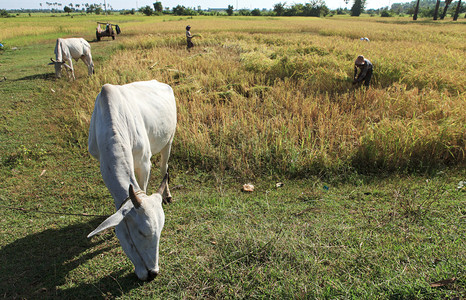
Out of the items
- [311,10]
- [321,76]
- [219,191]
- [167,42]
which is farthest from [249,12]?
[219,191]

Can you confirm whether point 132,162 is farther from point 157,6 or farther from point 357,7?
point 357,7

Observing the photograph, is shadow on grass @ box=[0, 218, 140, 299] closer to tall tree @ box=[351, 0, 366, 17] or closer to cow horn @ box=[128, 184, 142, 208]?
cow horn @ box=[128, 184, 142, 208]

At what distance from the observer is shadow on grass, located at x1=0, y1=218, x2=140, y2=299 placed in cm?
240

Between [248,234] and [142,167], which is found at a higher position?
[142,167]

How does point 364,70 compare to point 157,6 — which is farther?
point 157,6

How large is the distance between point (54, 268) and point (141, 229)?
146cm

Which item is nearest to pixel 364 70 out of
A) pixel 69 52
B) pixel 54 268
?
pixel 54 268

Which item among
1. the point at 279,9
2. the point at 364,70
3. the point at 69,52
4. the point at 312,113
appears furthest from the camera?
the point at 279,9

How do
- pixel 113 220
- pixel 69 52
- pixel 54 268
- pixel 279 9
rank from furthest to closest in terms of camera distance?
pixel 279 9 → pixel 69 52 → pixel 54 268 → pixel 113 220

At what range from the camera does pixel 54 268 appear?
2637mm

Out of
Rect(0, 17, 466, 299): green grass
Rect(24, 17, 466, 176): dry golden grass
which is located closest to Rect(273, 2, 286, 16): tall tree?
Rect(24, 17, 466, 176): dry golden grass

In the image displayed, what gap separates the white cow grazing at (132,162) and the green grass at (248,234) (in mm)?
674

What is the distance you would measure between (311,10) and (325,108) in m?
60.1

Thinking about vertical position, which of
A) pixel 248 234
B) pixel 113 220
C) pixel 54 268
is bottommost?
pixel 54 268
